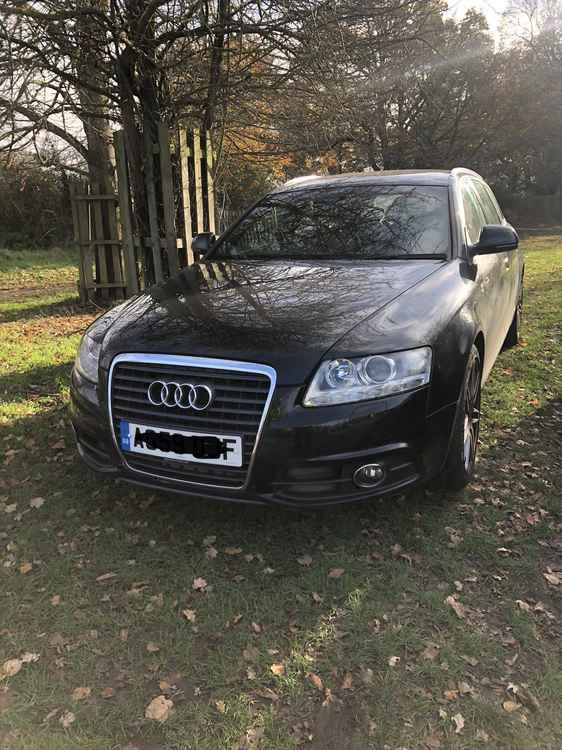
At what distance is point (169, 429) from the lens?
277 cm

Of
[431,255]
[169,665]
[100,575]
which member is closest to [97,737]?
[169,665]

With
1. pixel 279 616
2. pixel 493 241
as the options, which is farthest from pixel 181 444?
pixel 493 241

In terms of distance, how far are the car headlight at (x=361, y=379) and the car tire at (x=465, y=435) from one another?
18.7 inches

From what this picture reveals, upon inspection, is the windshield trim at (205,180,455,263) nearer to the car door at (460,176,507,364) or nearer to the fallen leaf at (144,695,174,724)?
the car door at (460,176,507,364)

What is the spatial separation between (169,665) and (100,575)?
2.25 ft

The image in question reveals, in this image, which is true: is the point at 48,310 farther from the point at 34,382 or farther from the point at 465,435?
the point at 465,435

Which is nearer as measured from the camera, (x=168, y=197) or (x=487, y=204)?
(x=487, y=204)

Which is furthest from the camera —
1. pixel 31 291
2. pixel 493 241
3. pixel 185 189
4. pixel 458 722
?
pixel 31 291

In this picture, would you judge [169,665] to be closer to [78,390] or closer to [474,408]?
[78,390]

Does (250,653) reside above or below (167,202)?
below

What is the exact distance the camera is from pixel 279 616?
2.57m

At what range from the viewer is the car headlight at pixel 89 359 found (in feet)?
10.2

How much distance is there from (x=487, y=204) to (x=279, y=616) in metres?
4.04

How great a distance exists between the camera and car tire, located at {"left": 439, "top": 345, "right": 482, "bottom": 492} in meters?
3.09
